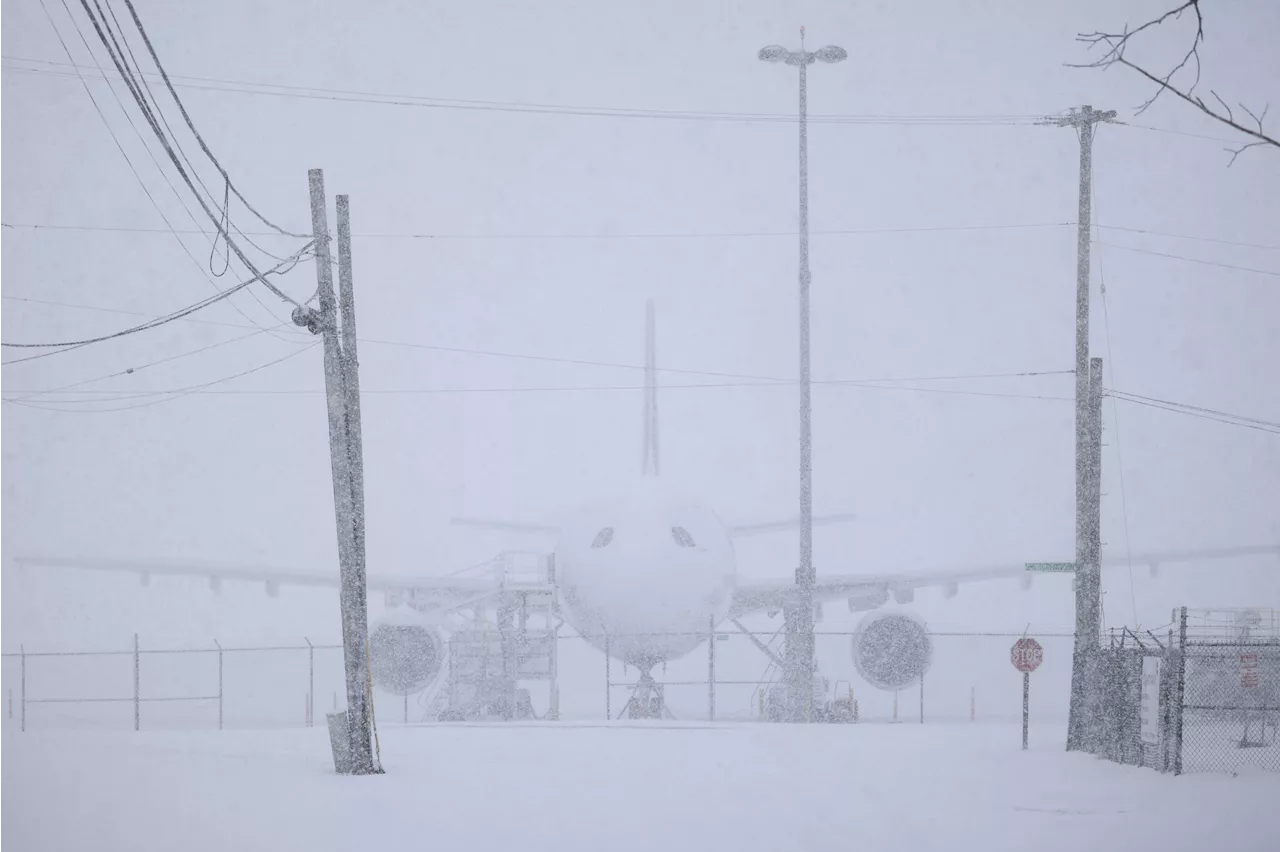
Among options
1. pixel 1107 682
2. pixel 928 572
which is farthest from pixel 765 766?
pixel 928 572

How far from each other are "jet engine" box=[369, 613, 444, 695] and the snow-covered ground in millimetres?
7584

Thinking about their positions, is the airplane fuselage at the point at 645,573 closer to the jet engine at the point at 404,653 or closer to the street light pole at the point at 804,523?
the street light pole at the point at 804,523

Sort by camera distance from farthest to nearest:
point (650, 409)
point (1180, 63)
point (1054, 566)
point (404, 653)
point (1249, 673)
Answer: point (650, 409)
point (404, 653)
point (1054, 566)
point (1249, 673)
point (1180, 63)

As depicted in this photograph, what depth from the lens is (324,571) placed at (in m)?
30.1

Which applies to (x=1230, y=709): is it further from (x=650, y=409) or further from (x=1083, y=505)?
(x=650, y=409)

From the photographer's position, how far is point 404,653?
27.5 m

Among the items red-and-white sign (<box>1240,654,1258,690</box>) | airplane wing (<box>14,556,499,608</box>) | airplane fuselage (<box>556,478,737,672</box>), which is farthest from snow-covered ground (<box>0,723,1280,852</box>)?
airplane wing (<box>14,556,499,608</box>)

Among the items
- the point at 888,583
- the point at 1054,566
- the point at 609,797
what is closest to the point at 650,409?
the point at 888,583

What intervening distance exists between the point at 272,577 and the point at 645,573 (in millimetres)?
9644

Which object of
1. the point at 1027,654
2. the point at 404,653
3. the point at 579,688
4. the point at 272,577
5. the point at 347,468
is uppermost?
the point at 347,468

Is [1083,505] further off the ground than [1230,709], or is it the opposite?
[1083,505]

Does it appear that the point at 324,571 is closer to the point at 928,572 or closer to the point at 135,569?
the point at 135,569

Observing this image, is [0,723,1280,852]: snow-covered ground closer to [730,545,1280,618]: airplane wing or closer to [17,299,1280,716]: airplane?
[17,299,1280,716]: airplane

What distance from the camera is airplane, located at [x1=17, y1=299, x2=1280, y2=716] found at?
23.8 metres
